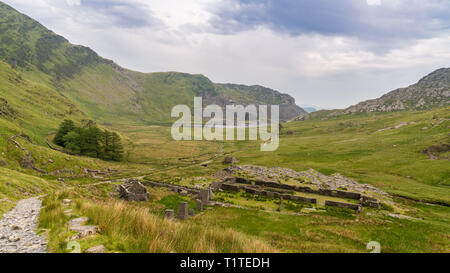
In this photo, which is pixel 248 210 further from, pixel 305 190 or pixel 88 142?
pixel 88 142

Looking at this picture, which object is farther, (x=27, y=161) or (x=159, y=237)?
(x=27, y=161)

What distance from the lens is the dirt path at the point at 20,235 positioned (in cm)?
793

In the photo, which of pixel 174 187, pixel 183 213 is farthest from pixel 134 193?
pixel 183 213

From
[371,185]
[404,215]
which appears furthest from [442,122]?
[404,215]

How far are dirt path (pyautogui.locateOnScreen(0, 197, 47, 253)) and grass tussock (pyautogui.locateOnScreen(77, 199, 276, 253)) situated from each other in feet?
6.83

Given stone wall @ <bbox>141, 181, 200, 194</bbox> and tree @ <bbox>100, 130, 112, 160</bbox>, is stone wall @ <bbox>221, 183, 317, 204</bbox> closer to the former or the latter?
stone wall @ <bbox>141, 181, 200, 194</bbox>

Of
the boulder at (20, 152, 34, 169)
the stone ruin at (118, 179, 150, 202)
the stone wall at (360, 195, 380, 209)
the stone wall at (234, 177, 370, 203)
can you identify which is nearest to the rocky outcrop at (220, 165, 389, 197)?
the stone wall at (234, 177, 370, 203)

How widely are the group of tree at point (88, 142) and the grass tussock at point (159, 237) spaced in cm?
7518

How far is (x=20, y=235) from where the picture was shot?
30.3 ft

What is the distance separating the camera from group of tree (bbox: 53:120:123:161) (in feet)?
250

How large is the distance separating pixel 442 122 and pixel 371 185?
97696mm

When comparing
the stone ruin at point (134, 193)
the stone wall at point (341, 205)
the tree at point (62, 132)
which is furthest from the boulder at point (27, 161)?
the stone wall at point (341, 205)

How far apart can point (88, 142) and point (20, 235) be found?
78867 millimetres

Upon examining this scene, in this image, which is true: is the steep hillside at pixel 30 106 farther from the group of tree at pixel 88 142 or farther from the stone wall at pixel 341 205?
the stone wall at pixel 341 205
